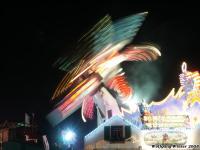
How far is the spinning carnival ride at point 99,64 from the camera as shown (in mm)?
39625

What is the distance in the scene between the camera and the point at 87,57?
135ft

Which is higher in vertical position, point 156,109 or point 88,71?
point 88,71

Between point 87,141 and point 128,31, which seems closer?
point 87,141

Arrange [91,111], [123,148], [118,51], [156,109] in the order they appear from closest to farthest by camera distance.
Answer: [123,148]
[156,109]
[91,111]
[118,51]

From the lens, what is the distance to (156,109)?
106ft

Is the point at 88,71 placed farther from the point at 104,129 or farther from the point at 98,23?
the point at 104,129

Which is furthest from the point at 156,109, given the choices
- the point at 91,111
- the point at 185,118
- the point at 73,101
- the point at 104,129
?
the point at 73,101

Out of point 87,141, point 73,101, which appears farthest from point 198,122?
point 73,101

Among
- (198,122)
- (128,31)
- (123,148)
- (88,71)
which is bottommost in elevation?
(123,148)

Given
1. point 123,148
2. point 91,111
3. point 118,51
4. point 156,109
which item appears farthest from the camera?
point 118,51

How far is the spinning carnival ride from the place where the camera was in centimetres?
3962

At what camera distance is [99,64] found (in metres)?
41.1

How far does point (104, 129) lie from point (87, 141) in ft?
5.48

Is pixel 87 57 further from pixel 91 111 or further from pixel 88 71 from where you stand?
pixel 91 111
